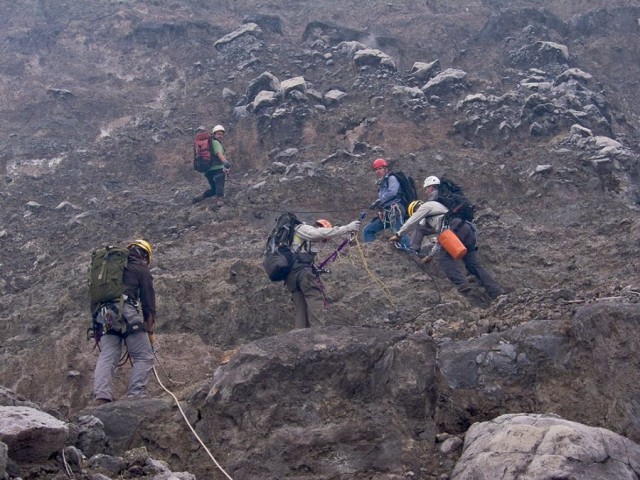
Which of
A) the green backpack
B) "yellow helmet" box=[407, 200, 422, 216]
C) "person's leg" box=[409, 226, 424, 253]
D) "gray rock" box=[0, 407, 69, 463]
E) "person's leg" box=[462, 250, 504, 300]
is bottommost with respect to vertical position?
"person's leg" box=[462, 250, 504, 300]

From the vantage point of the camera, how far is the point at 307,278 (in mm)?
9914

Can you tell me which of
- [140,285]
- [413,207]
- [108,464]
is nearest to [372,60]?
[413,207]

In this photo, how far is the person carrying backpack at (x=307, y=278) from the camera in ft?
32.5

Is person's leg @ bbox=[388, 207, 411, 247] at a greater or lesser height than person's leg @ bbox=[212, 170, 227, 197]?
greater

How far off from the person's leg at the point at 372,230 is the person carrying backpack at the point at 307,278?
2997 mm

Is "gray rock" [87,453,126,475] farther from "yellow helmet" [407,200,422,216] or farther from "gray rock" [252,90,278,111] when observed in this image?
"gray rock" [252,90,278,111]

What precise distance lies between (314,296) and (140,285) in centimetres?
228

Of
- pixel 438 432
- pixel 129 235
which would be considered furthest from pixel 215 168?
pixel 438 432

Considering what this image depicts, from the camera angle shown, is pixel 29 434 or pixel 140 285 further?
pixel 140 285

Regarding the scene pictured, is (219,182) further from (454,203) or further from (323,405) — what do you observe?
(323,405)

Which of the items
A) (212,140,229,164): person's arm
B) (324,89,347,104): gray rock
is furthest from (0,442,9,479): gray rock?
(324,89,347,104): gray rock

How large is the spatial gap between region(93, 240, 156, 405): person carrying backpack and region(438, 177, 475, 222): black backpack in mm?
4873

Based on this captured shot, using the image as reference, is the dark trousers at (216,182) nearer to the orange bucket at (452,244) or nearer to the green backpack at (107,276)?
the orange bucket at (452,244)

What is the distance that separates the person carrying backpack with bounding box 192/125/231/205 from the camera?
613 inches
